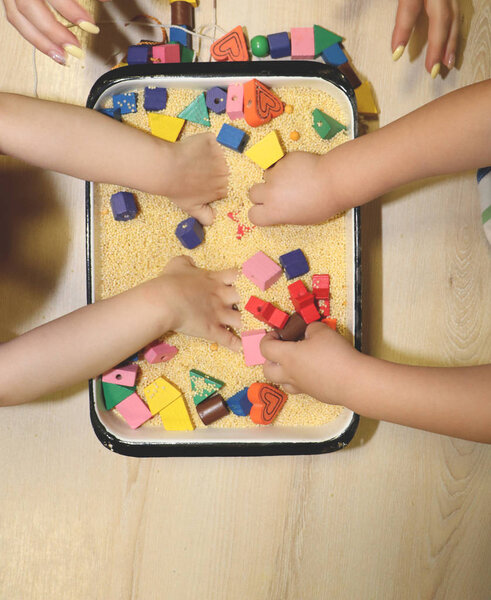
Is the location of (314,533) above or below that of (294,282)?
below

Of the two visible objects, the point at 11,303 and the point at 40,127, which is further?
the point at 11,303

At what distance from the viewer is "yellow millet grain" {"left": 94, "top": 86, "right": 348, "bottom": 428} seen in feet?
2.28

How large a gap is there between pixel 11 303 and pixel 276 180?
1.44 ft

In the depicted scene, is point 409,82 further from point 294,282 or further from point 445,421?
point 445,421

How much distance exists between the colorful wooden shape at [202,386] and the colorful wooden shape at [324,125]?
1.21 ft

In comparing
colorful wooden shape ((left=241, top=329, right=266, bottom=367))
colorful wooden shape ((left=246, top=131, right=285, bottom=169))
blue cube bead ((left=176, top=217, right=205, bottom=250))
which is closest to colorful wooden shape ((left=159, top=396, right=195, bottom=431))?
colorful wooden shape ((left=241, top=329, right=266, bottom=367))

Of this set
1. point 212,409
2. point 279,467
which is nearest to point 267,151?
point 212,409

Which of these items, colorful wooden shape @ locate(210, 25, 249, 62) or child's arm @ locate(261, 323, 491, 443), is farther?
colorful wooden shape @ locate(210, 25, 249, 62)

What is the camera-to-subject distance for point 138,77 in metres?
0.67

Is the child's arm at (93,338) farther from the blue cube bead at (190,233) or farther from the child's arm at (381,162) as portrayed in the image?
the child's arm at (381,162)

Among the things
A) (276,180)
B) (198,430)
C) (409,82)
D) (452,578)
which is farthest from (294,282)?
(452,578)

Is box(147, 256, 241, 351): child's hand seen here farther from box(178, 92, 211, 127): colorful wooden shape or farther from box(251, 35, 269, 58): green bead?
box(251, 35, 269, 58): green bead

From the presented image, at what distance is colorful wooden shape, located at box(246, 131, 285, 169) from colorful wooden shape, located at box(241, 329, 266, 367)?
0.23 meters

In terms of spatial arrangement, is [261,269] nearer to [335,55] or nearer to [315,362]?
[315,362]
